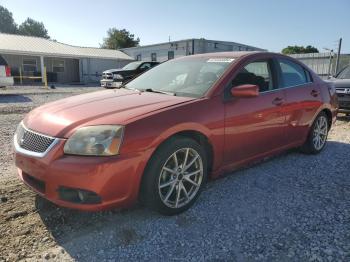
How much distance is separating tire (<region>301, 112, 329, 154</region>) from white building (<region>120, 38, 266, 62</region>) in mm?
23418

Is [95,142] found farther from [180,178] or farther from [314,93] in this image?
[314,93]

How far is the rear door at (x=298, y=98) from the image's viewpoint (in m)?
4.57

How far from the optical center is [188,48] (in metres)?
28.8

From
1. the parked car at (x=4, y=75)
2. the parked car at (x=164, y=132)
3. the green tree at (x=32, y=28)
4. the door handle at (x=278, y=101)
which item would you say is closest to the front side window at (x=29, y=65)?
the parked car at (x=4, y=75)

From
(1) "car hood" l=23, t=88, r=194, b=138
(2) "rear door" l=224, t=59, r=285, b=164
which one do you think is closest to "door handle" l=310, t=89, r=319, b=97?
(2) "rear door" l=224, t=59, r=285, b=164

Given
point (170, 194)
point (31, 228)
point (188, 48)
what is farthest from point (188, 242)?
point (188, 48)

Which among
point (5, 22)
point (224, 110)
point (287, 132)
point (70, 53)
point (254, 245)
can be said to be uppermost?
point (5, 22)

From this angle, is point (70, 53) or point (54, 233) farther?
point (70, 53)

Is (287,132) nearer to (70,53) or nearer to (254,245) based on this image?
(254,245)

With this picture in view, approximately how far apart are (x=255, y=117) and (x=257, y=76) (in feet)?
2.04

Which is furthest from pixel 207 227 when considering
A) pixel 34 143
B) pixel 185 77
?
pixel 185 77

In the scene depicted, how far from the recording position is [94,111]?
10.3 feet

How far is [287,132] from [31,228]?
339cm

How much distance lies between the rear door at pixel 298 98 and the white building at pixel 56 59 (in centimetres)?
2571
